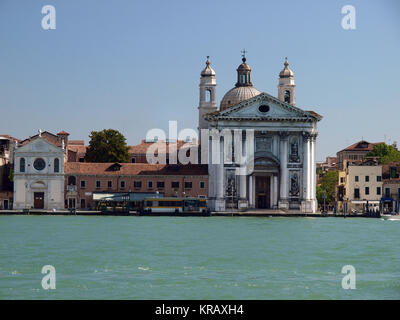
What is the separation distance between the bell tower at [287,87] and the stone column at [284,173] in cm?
1026

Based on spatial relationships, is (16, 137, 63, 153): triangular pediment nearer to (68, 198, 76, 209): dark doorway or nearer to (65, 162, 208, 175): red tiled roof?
(65, 162, 208, 175): red tiled roof

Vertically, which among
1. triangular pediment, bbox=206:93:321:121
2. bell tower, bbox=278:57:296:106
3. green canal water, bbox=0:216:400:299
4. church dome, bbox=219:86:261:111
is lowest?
green canal water, bbox=0:216:400:299

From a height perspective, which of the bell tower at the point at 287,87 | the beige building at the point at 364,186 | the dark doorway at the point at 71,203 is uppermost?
the bell tower at the point at 287,87

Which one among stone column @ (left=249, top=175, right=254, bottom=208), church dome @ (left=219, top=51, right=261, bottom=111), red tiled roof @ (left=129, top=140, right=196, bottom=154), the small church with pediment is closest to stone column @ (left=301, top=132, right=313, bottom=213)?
stone column @ (left=249, top=175, right=254, bottom=208)

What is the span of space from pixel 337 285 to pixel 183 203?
1745 inches

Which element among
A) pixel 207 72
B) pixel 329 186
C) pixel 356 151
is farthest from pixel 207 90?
pixel 356 151

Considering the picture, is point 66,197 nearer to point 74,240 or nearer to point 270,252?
point 74,240

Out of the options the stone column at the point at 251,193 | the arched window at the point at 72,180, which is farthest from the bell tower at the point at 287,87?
the arched window at the point at 72,180

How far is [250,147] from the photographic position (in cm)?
6988

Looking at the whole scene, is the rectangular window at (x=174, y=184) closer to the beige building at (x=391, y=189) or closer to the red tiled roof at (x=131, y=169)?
the red tiled roof at (x=131, y=169)

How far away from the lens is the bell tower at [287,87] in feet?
261

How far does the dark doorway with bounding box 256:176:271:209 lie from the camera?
235ft

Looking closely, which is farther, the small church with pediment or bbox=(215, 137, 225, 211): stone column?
the small church with pediment

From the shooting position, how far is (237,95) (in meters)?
76.3
